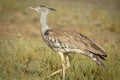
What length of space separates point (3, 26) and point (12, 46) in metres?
3.86

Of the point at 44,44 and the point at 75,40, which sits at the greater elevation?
the point at 75,40

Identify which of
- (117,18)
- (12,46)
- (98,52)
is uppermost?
(98,52)

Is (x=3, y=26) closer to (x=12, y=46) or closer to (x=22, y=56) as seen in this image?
(x=12, y=46)

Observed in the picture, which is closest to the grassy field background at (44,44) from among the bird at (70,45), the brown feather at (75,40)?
the bird at (70,45)

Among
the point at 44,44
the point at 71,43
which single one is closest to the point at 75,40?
the point at 71,43

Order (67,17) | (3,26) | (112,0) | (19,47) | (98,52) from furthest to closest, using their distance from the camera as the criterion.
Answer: (112,0) → (67,17) → (3,26) → (19,47) → (98,52)

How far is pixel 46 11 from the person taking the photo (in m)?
7.77

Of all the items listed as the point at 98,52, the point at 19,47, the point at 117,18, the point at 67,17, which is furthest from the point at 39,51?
the point at 117,18

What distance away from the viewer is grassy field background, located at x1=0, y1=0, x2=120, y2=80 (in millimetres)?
7285

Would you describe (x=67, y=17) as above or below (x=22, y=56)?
below

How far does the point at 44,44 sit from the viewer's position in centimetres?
942

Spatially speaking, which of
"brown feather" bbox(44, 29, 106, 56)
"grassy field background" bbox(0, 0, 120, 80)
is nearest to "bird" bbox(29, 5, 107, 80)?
"brown feather" bbox(44, 29, 106, 56)

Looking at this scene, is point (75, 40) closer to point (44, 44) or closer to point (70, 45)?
point (70, 45)

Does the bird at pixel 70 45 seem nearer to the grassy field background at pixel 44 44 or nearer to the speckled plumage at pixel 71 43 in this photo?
the speckled plumage at pixel 71 43
